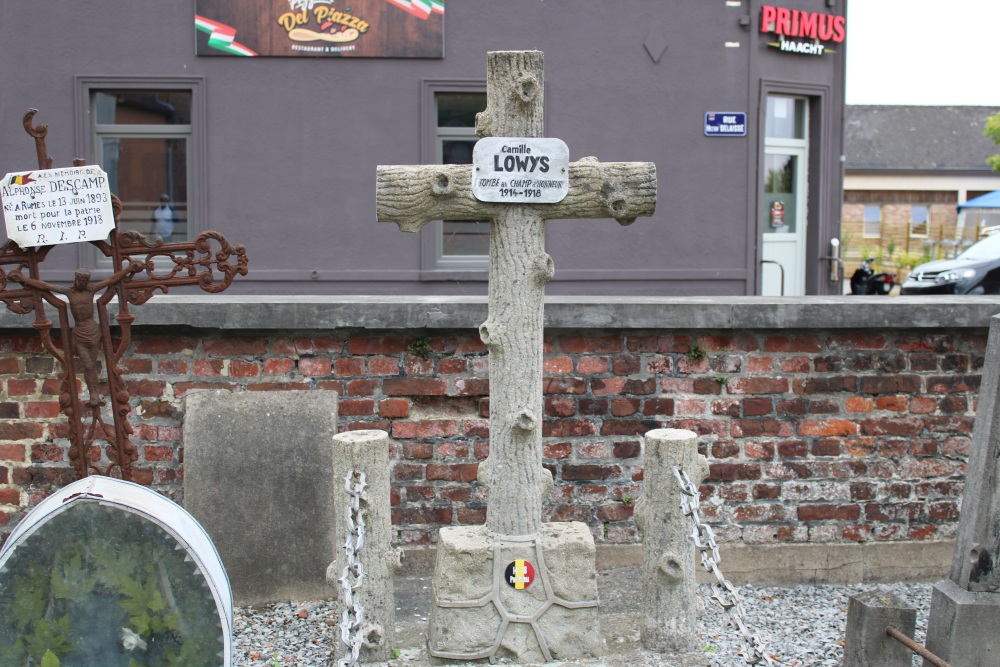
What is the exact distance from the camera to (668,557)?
12.9 feet

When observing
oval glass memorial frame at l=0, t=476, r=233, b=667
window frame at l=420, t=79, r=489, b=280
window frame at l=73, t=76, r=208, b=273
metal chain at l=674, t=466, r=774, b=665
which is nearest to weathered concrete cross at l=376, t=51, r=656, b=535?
metal chain at l=674, t=466, r=774, b=665

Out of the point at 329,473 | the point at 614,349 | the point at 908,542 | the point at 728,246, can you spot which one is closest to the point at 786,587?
the point at 908,542

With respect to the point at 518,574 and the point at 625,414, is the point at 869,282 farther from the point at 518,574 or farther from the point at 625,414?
the point at 518,574

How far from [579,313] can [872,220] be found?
3738 centimetres

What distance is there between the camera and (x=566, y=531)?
377 centimetres

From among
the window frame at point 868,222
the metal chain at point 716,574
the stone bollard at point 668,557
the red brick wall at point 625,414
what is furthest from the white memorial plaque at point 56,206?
the window frame at point 868,222

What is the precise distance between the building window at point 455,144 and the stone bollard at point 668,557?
271 inches

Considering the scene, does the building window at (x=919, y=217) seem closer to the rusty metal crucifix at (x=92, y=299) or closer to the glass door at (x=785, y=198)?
the glass door at (x=785, y=198)

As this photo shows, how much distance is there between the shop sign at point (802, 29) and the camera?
11.2 m

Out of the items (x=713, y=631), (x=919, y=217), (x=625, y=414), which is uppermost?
(x=919, y=217)

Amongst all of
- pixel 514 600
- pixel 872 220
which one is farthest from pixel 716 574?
pixel 872 220

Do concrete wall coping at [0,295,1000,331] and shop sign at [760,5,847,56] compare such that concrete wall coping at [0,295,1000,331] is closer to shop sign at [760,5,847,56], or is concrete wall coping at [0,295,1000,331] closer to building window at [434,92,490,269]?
building window at [434,92,490,269]

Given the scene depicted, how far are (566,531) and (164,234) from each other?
8085 mm

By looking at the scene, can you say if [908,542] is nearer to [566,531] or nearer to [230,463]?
[566,531]
